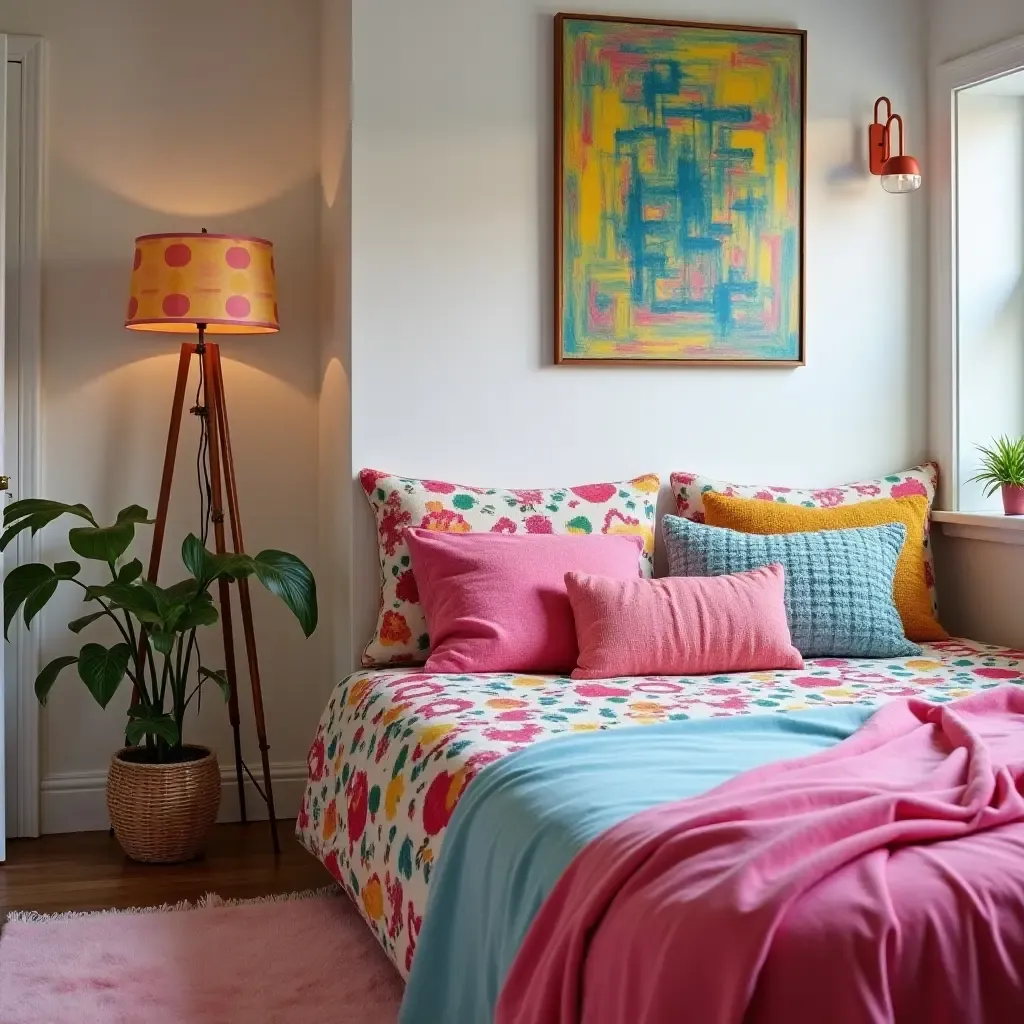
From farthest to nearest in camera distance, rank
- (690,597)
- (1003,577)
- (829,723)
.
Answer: (1003,577) < (690,597) < (829,723)

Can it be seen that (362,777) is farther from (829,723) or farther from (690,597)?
(829,723)

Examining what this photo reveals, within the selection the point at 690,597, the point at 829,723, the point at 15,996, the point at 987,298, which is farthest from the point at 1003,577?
the point at 15,996

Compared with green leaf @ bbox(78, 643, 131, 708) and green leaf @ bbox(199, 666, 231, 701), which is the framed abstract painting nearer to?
green leaf @ bbox(199, 666, 231, 701)

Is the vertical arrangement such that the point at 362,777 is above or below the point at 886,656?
below

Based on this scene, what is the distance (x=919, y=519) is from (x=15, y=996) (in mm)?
2345

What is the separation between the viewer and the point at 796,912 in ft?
4.45

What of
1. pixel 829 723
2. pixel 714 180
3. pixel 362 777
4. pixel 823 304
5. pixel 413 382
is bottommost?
pixel 362 777

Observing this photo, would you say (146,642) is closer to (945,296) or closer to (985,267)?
(945,296)

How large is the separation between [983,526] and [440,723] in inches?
66.2

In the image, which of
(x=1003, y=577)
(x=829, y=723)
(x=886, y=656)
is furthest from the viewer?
(x=1003, y=577)

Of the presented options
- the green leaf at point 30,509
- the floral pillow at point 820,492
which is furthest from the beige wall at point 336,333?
the floral pillow at point 820,492

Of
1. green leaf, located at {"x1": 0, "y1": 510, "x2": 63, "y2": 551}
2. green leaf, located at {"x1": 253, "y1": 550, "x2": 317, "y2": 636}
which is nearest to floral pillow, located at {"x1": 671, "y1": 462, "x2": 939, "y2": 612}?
green leaf, located at {"x1": 253, "y1": 550, "x2": 317, "y2": 636}

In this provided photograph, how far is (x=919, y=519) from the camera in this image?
3.44 meters

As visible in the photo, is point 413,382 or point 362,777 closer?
point 362,777
